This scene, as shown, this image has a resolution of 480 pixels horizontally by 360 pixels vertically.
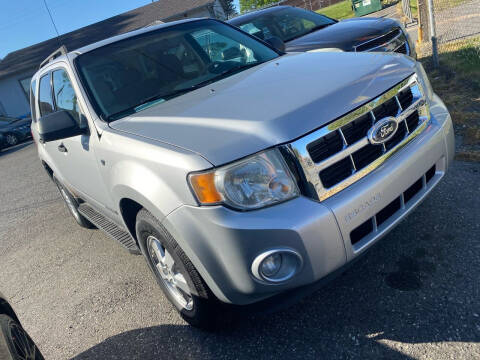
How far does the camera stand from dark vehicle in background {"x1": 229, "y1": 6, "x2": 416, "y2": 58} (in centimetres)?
555

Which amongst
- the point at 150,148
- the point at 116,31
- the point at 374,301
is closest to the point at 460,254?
the point at 374,301

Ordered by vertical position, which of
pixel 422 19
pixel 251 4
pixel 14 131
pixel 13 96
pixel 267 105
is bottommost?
pixel 251 4

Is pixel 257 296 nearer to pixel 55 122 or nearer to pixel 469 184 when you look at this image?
pixel 55 122

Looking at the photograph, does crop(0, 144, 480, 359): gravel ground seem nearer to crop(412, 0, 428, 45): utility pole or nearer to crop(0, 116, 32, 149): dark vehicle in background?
crop(412, 0, 428, 45): utility pole

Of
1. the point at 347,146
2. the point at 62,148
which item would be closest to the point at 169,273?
the point at 347,146

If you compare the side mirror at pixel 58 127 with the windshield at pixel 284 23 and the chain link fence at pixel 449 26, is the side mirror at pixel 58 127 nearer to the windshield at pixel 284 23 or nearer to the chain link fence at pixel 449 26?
the windshield at pixel 284 23

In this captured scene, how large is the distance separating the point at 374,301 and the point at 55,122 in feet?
7.95

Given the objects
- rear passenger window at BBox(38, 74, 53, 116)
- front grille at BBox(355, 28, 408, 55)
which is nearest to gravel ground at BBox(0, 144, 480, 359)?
rear passenger window at BBox(38, 74, 53, 116)

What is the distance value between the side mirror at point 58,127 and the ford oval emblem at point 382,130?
6.53 ft

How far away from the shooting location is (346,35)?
5656mm

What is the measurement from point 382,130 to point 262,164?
713mm

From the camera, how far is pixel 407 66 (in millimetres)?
2531

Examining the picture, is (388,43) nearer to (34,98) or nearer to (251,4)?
(34,98)

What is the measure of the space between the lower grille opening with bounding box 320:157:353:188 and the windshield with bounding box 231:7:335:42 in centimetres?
521
